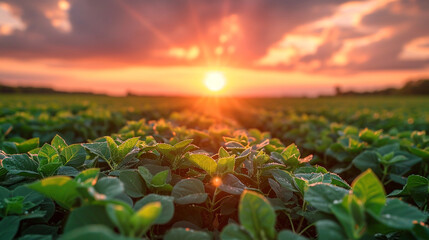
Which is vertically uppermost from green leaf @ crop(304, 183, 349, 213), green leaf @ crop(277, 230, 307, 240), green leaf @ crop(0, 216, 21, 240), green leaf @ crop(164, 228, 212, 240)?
green leaf @ crop(304, 183, 349, 213)

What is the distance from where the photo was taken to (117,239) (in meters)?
0.68

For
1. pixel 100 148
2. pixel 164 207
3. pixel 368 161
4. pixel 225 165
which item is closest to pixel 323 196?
pixel 225 165

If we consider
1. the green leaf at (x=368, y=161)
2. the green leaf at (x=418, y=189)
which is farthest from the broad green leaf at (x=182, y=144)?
the green leaf at (x=368, y=161)

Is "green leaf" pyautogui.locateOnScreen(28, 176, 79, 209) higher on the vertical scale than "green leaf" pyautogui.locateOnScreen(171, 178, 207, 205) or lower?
higher

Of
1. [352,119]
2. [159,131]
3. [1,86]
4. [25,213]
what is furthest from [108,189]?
[1,86]

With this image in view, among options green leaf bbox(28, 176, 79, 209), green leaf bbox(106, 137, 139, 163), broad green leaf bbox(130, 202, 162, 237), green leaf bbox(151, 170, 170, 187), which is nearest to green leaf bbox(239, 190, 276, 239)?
broad green leaf bbox(130, 202, 162, 237)

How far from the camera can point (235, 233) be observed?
93 centimetres

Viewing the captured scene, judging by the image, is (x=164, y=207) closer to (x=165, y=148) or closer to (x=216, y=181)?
(x=216, y=181)

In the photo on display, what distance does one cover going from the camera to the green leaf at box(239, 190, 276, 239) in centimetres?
91

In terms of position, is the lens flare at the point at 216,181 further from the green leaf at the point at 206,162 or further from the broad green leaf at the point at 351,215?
the broad green leaf at the point at 351,215

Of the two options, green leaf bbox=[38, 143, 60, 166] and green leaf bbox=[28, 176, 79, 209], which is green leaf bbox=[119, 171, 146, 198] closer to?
green leaf bbox=[28, 176, 79, 209]

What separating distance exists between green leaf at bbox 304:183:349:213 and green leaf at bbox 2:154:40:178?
116 centimetres

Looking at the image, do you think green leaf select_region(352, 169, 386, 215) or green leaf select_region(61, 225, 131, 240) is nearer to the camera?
green leaf select_region(61, 225, 131, 240)

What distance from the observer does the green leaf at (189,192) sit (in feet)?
3.73
